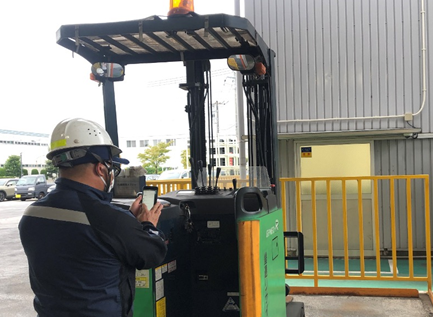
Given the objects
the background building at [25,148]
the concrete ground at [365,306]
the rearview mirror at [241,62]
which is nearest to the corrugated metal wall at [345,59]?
the concrete ground at [365,306]

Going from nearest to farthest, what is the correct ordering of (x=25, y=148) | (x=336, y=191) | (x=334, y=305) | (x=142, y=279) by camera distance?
(x=142, y=279) < (x=334, y=305) < (x=336, y=191) < (x=25, y=148)

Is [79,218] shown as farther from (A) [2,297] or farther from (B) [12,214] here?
(B) [12,214]

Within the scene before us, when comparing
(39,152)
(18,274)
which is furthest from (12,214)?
(39,152)

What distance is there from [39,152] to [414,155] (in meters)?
70.1

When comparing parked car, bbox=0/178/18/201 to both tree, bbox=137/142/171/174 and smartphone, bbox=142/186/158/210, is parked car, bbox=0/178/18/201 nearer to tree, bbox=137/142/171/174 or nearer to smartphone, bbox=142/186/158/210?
tree, bbox=137/142/171/174

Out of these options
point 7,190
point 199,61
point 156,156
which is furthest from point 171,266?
point 156,156

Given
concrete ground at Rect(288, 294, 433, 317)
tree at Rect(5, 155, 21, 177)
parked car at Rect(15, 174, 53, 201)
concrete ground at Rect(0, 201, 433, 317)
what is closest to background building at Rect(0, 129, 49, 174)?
tree at Rect(5, 155, 21, 177)

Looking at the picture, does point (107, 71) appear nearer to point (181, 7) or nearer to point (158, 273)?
point (181, 7)

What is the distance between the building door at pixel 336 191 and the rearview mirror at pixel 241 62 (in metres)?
4.77

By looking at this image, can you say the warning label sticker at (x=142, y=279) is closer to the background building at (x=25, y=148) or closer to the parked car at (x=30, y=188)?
the parked car at (x=30, y=188)

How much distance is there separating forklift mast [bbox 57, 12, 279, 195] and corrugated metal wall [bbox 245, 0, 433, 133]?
3734 mm

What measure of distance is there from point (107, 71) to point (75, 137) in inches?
66.4

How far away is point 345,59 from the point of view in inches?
319

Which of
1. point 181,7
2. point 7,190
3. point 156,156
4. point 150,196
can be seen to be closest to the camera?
point 150,196
